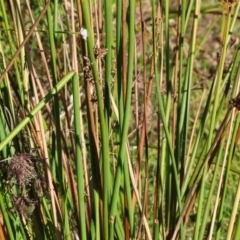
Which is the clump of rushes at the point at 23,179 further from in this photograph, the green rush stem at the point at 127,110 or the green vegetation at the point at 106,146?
the green rush stem at the point at 127,110

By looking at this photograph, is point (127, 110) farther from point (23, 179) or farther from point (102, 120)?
point (23, 179)

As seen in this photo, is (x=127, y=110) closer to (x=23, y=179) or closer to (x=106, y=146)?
(x=106, y=146)

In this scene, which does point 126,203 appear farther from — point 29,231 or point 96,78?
point 96,78

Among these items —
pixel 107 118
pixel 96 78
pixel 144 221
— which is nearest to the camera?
pixel 96 78

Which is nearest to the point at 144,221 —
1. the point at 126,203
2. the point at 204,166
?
the point at 126,203

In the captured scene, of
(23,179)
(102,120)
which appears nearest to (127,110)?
(102,120)

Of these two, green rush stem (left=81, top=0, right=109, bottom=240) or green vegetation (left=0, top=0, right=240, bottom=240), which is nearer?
green rush stem (left=81, top=0, right=109, bottom=240)

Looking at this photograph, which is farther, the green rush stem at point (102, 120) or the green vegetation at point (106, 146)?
the green vegetation at point (106, 146)

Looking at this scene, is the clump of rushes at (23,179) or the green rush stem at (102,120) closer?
the green rush stem at (102,120)

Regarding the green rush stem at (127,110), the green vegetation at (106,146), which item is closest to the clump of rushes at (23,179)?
the green vegetation at (106,146)

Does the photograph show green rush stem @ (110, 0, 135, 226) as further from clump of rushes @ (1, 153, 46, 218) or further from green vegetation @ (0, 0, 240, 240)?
clump of rushes @ (1, 153, 46, 218)

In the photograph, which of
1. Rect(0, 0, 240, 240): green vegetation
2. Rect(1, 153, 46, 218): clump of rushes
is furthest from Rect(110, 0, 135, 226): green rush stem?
Rect(1, 153, 46, 218): clump of rushes
